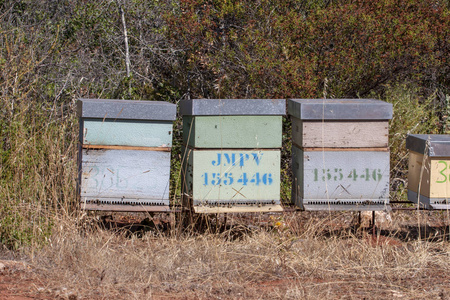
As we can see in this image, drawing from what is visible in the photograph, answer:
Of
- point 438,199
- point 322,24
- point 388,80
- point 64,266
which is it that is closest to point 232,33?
point 322,24

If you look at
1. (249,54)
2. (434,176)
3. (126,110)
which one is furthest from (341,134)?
(249,54)

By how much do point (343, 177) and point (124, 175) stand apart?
6.19 feet

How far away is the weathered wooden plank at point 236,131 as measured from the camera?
4535 mm

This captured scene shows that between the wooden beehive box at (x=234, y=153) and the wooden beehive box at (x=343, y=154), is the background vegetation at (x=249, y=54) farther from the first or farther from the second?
the wooden beehive box at (x=234, y=153)

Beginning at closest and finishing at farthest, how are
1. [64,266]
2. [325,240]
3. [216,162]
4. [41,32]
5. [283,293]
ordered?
[283,293]
[64,266]
[216,162]
[325,240]
[41,32]

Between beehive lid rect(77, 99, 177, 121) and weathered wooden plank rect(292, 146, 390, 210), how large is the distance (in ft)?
4.06

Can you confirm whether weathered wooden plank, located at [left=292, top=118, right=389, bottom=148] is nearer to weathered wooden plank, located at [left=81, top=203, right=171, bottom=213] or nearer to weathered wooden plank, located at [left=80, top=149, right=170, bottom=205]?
weathered wooden plank, located at [left=80, top=149, right=170, bottom=205]

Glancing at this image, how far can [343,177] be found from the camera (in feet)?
15.3

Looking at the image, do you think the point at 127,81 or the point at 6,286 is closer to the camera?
the point at 6,286

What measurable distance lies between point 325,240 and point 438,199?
1.07 m

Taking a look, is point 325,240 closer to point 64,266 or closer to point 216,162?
point 216,162

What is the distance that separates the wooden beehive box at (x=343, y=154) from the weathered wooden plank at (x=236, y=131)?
258 millimetres

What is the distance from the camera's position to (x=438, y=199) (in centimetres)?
470

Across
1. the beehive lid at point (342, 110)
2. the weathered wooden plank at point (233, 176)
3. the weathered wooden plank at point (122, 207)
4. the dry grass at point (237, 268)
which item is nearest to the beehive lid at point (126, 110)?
the weathered wooden plank at point (233, 176)
